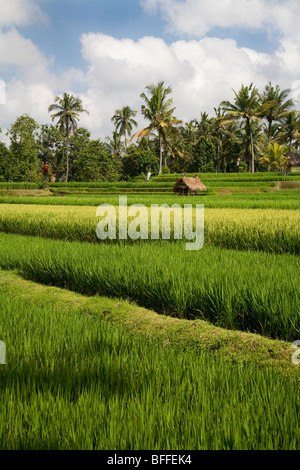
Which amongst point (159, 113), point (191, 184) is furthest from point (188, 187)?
point (159, 113)

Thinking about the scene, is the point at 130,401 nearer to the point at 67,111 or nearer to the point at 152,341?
the point at 152,341

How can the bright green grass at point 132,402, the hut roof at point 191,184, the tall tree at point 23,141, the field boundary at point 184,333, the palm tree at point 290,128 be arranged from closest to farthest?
1. the bright green grass at point 132,402
2. the field boundary at point 184,333
3. the hut roof at point 191,184
4. the tall tree at point 23,141
5. the palm tree at point 290,128

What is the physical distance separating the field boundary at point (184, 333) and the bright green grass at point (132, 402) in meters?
0.48

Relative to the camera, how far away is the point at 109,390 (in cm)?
132

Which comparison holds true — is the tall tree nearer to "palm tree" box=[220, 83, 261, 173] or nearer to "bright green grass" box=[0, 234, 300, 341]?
"palm tree" box=[220, 83, 261, 173]

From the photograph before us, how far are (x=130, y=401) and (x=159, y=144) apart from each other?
1337 inches

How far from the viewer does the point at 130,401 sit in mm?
1214

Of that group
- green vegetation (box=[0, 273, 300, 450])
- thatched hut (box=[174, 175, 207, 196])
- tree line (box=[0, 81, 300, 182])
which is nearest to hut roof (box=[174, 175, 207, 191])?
thatched hut (box=[174, 175, 207, 196])

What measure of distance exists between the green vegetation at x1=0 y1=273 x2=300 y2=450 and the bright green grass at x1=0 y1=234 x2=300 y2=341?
95 centimetres

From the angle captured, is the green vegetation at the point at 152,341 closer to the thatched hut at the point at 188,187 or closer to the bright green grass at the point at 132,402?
the bright green grass at the point at 132,402

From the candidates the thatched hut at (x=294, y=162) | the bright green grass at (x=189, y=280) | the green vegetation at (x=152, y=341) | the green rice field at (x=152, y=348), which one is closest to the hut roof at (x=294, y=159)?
the thatched hut at (x=294, y=162)

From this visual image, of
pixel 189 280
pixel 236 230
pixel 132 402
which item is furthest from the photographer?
pixel 236 230

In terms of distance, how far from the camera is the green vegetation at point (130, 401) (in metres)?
1.03

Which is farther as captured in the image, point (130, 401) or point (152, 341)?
point (152, 341)
